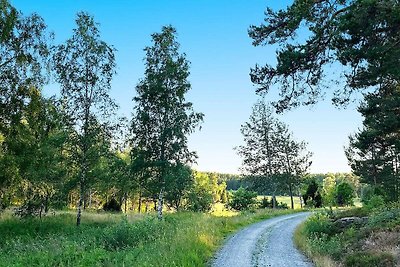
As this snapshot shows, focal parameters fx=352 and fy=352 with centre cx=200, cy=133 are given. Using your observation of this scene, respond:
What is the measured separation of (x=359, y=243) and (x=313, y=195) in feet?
143

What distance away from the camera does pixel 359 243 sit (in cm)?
1361

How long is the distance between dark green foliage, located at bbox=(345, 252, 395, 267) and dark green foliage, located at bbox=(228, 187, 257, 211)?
3567 centimetres

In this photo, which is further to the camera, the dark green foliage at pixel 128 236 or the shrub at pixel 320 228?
the shrub at pixel 320 228

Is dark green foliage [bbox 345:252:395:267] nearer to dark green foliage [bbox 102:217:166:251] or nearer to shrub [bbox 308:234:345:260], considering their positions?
shrub [bbox 308:234:345:260]

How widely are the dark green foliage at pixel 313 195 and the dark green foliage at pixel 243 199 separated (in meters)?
11.6

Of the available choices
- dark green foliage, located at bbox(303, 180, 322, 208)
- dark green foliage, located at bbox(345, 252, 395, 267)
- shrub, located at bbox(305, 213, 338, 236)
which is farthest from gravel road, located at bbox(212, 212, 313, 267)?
dark green foliage, located at bbox(303, 180, 322, 208)

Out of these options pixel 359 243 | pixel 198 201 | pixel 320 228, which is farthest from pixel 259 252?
pixel 198 201

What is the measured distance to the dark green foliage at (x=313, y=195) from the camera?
53875mm

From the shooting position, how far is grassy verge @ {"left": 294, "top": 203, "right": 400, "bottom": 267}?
10951 millimetres

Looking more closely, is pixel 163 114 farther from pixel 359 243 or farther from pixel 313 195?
pixel 313 195

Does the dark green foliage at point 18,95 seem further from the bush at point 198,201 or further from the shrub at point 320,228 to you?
the bush at point 198,201

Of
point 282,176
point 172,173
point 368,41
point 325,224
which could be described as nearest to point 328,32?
point 368,41

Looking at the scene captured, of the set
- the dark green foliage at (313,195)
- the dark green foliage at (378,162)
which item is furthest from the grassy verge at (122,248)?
the dark green foliage at (313,195)

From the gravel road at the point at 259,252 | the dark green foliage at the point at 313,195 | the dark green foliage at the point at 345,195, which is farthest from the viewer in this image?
the dark green foliage at the point at 345,195
